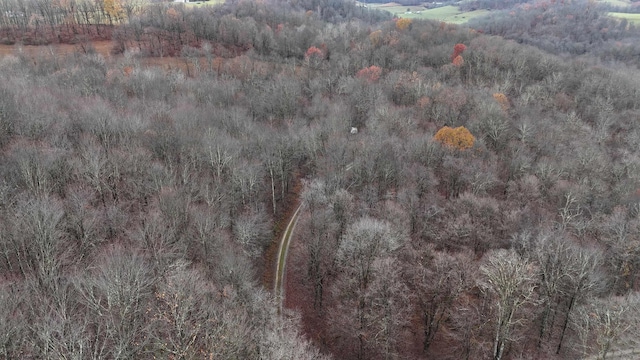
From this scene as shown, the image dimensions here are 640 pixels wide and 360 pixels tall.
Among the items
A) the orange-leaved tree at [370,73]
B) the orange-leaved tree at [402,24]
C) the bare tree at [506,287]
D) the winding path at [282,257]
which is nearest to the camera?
the bare tree at [506,287]

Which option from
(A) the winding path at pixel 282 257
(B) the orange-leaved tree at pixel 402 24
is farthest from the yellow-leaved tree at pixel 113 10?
(A) the winding path at pixel 282 257

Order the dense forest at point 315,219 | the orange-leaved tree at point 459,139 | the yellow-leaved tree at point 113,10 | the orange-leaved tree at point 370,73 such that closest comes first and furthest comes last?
the dense forest at point 315,219
the orange-leaved tree at point 459,139
the orange-leaved tree at point 370,73
the yellow-leaved tree at point 113,10

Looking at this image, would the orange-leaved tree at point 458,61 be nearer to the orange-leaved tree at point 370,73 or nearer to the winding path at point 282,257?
the orange-leaved tree at point 370,73

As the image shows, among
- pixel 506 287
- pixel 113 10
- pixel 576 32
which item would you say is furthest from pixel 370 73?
pixel 576 32

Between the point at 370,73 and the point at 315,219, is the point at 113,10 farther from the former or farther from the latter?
the point at 315,219

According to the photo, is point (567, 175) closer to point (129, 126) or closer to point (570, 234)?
point (570, 234)

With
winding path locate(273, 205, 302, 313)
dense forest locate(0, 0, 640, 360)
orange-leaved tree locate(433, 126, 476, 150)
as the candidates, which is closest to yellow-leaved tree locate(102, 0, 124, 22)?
dense forest locate(0, 0, 640, 360)
